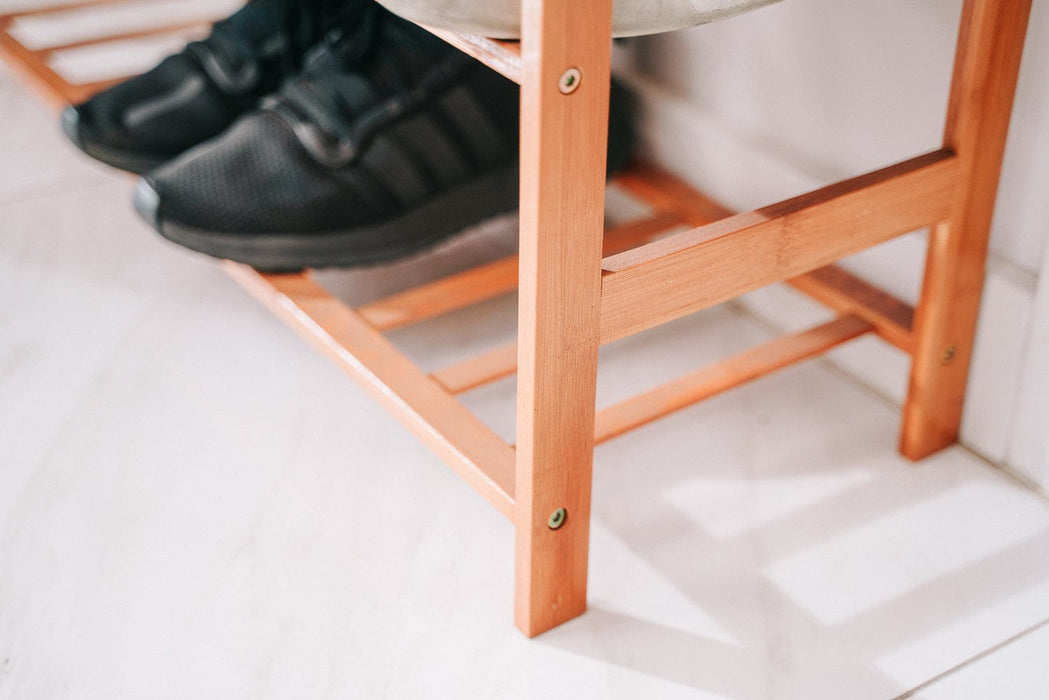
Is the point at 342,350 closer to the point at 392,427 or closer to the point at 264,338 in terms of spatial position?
the point at 392,427

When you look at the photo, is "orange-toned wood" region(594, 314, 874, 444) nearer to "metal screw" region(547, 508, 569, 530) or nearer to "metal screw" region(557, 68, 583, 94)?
"metal screw" region(547, 508, 569, 530)

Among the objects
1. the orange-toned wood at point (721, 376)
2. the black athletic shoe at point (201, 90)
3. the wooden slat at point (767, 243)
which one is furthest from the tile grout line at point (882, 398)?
the black athletic shoe at point (201, 90)

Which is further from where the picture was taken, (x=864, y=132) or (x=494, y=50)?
(x=864, y=132)

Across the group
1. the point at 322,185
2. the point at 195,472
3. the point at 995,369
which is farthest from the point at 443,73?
the point at 995,369

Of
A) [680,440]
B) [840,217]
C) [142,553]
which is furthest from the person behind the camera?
[680,440]

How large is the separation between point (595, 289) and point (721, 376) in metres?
0.23

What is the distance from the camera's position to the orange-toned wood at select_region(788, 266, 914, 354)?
2.77 ft

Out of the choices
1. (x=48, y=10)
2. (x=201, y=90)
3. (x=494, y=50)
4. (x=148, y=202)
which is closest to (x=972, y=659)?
(x=494, y=50)

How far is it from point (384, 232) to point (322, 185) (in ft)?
0.21

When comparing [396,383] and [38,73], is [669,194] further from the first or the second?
[38,73]

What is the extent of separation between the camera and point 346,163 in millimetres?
905

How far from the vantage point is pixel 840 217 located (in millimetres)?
688

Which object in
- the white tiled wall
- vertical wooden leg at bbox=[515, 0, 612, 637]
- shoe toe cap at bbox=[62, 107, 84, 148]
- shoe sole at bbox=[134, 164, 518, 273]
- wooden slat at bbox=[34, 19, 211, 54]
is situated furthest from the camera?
wooden slat at bbox=[34, 19, 211, 54]

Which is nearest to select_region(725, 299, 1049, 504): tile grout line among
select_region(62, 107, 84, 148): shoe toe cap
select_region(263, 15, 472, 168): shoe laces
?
select_region(263, 15, 472, 168): shoe laces
